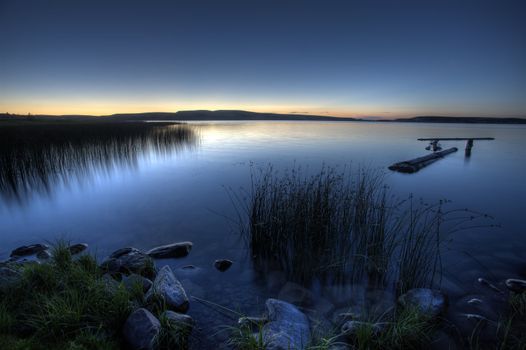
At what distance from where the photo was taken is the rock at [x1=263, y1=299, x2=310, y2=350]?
9.24ft

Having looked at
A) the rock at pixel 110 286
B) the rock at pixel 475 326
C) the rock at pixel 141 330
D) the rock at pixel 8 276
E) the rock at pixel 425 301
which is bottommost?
the rock at pixel 475 326

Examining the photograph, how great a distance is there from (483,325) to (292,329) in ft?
9.99

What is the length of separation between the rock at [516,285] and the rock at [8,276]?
8.64m

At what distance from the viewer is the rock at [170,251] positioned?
5.73 metres

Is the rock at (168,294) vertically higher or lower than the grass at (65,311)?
A: lower

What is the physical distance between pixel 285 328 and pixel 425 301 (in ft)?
7.78

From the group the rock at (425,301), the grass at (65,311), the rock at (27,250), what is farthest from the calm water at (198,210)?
the grass at (65,311)

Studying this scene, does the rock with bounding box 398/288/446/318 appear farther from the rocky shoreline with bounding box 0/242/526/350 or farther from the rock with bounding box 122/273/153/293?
the rock with bounding box 122/273/153/293

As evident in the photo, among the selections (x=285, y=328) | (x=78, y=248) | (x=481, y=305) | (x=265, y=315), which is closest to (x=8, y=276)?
(x=78, y=248)

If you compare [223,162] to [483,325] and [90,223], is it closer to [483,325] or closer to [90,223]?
[90,223]

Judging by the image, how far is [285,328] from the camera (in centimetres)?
314

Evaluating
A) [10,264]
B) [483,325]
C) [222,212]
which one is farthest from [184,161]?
[483,325]

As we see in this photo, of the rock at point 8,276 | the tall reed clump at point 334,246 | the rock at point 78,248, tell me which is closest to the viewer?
the rock at point 8,276

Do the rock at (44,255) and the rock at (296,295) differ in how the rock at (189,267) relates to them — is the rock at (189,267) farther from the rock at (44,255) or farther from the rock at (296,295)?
the rock at (44,255)
